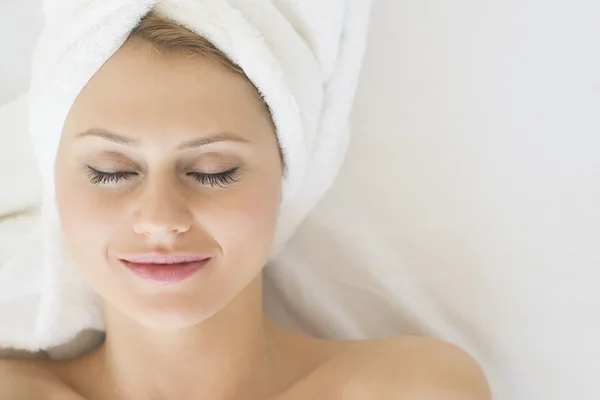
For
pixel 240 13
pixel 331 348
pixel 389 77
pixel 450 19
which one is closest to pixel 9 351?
pixel 331 348

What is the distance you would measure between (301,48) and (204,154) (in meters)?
0.19

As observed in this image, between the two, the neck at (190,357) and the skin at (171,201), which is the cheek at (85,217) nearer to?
the skin at (171,201)

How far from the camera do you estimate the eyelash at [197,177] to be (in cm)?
87

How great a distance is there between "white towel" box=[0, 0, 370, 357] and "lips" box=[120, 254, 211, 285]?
19cm

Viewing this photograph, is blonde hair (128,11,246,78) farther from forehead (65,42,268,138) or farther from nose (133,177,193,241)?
nose (133,177,193,241)

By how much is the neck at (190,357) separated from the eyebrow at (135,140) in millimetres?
252

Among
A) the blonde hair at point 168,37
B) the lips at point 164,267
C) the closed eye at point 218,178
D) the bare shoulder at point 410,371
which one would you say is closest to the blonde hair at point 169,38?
the blonde hair at point 168,37

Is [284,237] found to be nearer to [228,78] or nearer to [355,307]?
[355,307]

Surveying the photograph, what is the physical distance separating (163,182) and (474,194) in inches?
21.4

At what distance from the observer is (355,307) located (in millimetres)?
1223

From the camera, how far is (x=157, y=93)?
83cm

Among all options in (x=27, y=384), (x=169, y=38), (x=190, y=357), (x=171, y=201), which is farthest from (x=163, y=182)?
(x=27, y=384)

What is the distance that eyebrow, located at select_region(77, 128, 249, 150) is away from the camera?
842mm

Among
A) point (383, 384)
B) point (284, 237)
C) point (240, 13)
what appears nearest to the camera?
point (240, 13)
